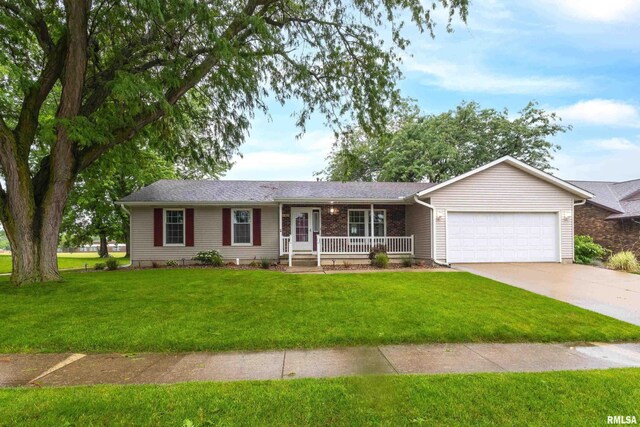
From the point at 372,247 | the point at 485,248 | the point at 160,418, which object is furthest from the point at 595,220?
the point at 160,418

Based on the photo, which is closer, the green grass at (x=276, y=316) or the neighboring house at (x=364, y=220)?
the green grass at (x=276, y=316)

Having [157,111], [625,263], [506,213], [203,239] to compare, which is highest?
[157,111]

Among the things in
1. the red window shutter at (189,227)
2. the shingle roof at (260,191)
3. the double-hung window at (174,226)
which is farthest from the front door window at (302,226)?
the double-hung window at (174,226)

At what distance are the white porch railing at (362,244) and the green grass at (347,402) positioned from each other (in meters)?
10.6

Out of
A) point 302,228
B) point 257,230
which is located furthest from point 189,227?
point 302,228

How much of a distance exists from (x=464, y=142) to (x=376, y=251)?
14515 millimetres

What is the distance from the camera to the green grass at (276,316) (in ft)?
15.6

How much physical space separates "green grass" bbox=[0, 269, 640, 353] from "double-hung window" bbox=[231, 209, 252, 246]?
18.9 feet

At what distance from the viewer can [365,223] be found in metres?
15.1

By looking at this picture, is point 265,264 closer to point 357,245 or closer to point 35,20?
point 357,245

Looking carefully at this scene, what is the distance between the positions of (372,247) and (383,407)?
11468 mm

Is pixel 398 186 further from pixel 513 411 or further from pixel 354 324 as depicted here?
pixel 513 411

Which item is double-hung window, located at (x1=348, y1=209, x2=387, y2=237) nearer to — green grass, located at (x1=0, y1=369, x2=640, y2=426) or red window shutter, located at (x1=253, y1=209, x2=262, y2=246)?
red window shutter, located at (x1=253, y1=209, x2=262, y2=246)

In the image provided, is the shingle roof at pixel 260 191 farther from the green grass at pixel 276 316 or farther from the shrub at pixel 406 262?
the green grass at pixel 276 316
